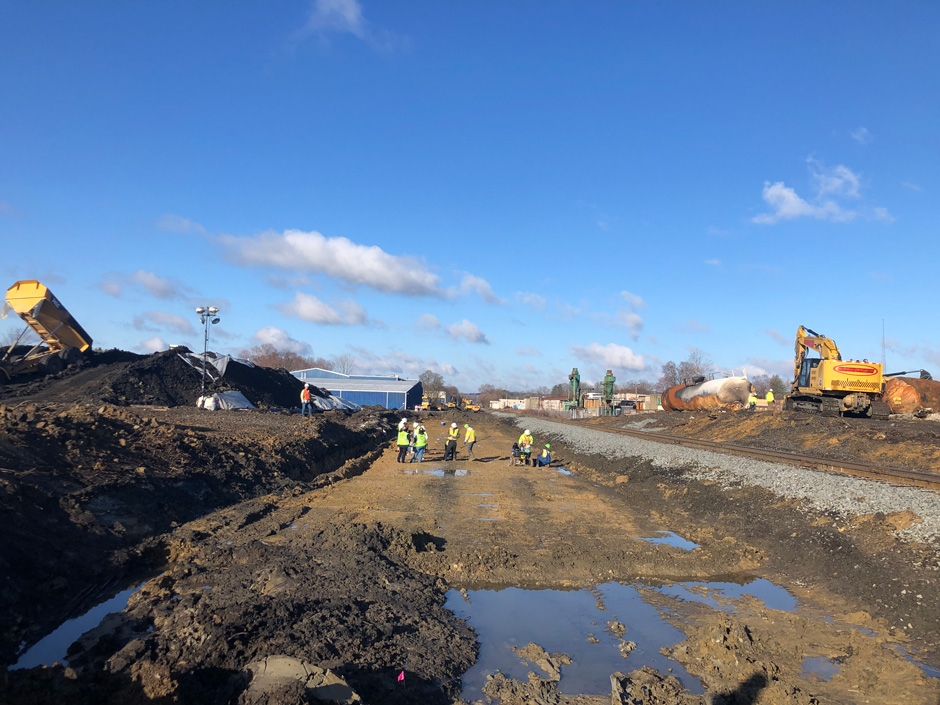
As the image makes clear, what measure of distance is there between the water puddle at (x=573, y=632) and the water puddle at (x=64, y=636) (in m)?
3.80

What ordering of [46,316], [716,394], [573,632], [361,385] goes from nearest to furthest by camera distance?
[573,632] < [46,316] < [716,394] < [361,385]

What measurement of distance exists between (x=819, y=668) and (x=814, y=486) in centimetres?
742

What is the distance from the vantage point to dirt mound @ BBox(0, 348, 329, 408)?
85.7ft

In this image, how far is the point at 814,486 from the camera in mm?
12109

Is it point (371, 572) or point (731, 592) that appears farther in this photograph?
point (731, 592)

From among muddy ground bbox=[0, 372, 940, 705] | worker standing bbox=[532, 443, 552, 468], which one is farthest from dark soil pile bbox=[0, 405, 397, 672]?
worker standing bbox=[532, 443, 552, 468]

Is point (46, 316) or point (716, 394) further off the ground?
point (46, 316)

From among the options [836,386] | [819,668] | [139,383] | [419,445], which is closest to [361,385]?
[139,383]

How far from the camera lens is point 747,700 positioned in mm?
5012

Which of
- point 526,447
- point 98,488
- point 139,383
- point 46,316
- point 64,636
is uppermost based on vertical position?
point 46,316

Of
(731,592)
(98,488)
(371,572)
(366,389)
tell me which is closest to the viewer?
(371,572)

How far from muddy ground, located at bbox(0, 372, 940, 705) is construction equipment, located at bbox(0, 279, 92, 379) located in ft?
52.4

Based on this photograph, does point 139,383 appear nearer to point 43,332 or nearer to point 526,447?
point 43,332

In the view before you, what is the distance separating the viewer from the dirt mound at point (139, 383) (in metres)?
26.1
